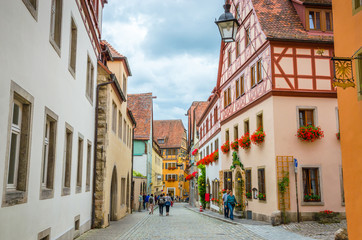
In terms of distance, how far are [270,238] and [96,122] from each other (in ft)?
25.6

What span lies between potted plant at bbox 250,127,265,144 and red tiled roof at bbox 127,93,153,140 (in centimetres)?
2231

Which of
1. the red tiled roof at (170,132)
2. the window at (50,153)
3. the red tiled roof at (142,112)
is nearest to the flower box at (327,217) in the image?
the window at (50,153)

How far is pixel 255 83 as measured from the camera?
1914cm

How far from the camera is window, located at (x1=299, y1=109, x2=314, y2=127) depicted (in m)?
17.3

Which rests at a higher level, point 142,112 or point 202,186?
point 142,112

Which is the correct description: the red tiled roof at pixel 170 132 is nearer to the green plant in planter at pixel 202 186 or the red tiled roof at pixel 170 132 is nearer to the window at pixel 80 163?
the green plant in planter at pixel 202 186

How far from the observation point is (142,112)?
41.6 metres

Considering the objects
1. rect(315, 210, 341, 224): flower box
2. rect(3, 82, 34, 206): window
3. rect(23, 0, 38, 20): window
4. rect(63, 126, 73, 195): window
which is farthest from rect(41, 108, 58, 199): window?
rect(315, 210, 341, 224): flower box

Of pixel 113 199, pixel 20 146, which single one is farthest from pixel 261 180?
pixel 20 146

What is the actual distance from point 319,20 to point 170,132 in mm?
57457

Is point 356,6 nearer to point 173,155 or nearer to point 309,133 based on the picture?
point 309,133

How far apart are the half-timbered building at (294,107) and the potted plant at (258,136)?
0.32ft

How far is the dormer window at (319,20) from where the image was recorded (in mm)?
18172

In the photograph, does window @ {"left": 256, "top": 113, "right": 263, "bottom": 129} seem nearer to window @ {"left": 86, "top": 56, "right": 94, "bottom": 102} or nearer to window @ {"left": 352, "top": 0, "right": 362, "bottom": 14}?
window @ {"left": 86, "top": 56, "right": 94, "bottom": 102}
